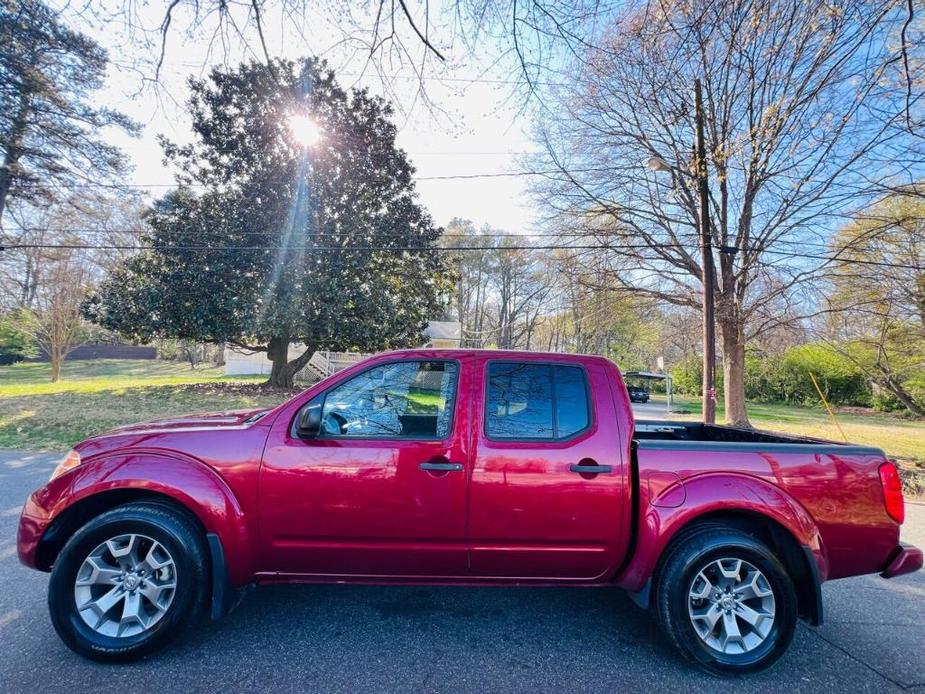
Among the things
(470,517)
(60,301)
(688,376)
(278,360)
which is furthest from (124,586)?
(688,376)

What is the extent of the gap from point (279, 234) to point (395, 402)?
1355 centimetres

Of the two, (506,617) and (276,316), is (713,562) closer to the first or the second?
(506,617)

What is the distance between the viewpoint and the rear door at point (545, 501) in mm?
2482

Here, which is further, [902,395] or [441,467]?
[902,395]

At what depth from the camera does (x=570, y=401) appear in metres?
2.70

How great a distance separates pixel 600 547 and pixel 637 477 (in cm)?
46

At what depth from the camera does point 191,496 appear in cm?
242

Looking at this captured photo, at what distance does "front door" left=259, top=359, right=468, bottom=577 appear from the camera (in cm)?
246

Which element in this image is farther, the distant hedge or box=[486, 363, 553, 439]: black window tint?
the distant hedge

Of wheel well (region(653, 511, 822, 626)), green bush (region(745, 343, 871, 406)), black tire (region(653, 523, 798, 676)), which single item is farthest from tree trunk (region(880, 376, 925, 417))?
black tire (region(653, 523, 798, 676))

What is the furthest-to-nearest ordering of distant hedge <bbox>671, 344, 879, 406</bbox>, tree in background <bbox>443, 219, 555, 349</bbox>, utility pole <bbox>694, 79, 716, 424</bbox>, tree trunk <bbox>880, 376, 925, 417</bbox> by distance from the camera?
1. tree in background <bbox>443, 219, 555, 349</bbox>
2. distant hedge <bbox>671, 344, 879, 406</bbox>
3. tree trunk <bbox>880, 376, 925, 417</bbox>
4. utility pole <bbox>694, 79, 716, 424</bbox>

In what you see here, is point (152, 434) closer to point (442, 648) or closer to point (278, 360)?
point (442, 648)

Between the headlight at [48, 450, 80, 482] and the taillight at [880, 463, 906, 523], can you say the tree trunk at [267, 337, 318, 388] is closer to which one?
the headlight at [48, 450, 80, 482]

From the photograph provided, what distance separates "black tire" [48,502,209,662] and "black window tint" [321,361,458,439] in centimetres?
95
